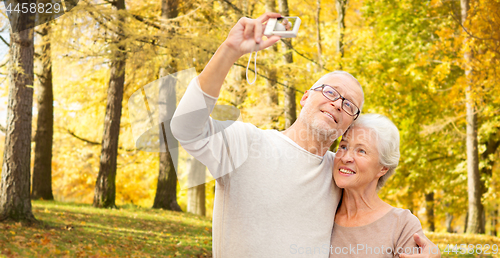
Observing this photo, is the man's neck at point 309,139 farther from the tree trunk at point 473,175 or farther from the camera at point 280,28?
the tree trunk at point 473,175

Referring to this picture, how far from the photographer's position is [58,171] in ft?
58.0

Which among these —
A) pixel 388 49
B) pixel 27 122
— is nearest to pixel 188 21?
pixel 27 122

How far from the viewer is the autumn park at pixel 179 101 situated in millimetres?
6238

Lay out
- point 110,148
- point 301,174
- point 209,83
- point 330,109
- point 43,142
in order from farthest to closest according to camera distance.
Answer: point 43,142
point 110,148
point 330,109
point 301,174
point 209,83

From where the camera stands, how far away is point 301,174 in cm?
217

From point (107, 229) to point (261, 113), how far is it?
5001 mm

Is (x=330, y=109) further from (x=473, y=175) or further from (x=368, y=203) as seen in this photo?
(x=473, y=175)

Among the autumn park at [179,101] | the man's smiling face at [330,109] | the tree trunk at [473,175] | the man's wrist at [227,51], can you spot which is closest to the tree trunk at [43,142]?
the autumn park at [179,101]

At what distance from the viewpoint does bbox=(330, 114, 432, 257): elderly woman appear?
89.7 inches

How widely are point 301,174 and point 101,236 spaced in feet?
19.1

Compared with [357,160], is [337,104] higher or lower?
higher

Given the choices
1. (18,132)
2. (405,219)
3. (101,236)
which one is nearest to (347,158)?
(405,219)

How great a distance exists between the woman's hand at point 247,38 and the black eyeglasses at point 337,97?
0.73 meters

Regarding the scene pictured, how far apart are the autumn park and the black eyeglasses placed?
0.7 inches
